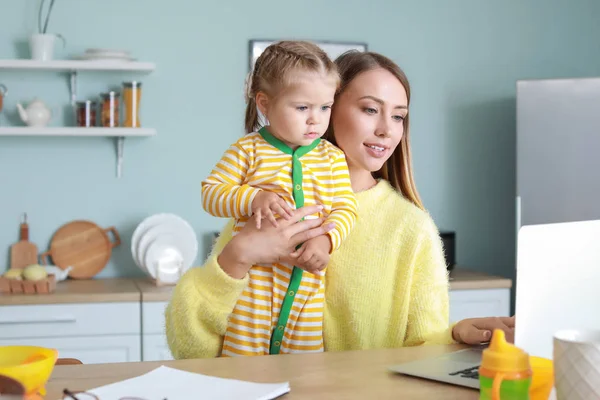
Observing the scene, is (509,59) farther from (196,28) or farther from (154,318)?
(154,318)

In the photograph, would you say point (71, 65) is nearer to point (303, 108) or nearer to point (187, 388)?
point (303, 108)

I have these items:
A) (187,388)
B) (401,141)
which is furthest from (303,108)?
(187,388)

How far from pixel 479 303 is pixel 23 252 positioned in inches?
81.2

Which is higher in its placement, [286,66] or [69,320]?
[286,66]

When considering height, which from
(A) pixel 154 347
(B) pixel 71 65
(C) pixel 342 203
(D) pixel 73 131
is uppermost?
(B) pixel 71 65

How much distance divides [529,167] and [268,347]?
2.54 m

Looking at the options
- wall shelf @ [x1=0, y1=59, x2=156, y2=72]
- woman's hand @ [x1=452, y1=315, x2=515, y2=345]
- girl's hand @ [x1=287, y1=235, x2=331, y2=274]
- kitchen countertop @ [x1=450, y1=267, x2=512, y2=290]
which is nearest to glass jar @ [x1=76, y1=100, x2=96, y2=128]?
wall shelf @ [x1=0, y1=59, x2=156, y2=72]

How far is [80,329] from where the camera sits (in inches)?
127

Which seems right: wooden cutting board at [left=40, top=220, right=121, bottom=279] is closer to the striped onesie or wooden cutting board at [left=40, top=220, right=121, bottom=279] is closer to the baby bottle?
the striped onesie

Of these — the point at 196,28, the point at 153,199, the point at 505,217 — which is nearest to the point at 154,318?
the point at 153,199

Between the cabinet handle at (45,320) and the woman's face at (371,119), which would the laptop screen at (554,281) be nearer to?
the woman's face at (371,119)

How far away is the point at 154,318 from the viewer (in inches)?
129

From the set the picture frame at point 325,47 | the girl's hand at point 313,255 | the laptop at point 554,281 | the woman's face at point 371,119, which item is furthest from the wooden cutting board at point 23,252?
the laptop at point 554,281

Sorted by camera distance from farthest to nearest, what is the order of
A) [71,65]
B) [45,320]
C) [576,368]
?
[71,65]
[45,320]
[576,368]
